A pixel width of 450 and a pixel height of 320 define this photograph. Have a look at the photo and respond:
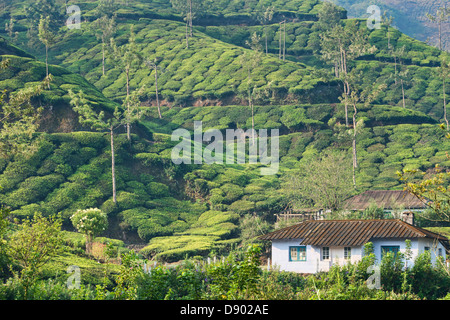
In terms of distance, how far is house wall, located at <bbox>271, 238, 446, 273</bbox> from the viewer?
114ft

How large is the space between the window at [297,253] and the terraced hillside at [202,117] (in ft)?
24.2

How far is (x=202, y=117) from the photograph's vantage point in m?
87.2

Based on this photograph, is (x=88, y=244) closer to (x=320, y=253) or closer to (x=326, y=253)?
(x=320, y=253)

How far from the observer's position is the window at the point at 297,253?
1462 inches

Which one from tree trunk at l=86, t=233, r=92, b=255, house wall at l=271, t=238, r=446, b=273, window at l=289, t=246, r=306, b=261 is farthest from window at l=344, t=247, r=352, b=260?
tree trunk at l=86, t=233, r=92, b=255

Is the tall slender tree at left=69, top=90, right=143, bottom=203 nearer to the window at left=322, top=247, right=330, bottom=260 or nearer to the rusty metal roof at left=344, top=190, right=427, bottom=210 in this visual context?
the rusty metal roof at left=344, top=190, right=427, bottom=210

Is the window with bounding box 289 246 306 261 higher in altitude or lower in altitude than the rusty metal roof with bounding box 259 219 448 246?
lower

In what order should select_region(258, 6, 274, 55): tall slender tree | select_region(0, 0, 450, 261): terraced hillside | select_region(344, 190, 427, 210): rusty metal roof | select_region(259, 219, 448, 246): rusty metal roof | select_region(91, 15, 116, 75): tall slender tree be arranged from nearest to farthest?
select_region(259, 219, 448, 246): rusty metal roof → select_region(344, 190, 427, 210): rusty metal roof → select_region(0, 0, 450, 261): terraced hillside → select_region(91, 15, 116, 75): tall slender tree → select_region(258, 6, 274, 55): tall slender tree

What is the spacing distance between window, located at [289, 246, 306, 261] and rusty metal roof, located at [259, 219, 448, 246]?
719 millimetres

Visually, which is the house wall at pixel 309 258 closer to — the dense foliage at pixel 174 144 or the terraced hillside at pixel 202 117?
the dense foliage at pixel 174 144

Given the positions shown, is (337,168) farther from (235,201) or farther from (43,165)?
(43,165)

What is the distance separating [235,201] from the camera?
57656mm

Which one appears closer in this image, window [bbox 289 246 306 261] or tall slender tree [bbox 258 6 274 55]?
window [bbox 289 246 306 261]

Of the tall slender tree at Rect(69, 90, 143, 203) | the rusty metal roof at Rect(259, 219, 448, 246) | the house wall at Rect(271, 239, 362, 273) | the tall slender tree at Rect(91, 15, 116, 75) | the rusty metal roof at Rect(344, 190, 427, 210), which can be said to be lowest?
the house wall at Rect(271, 239, 362, 273)
